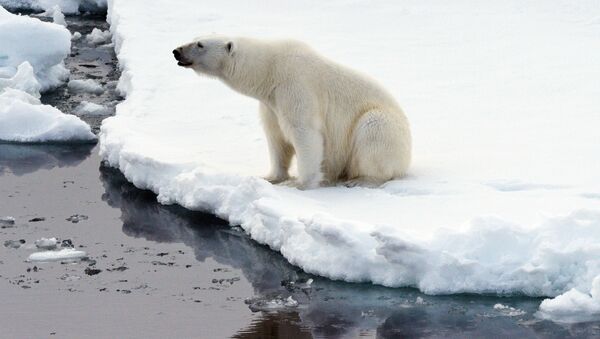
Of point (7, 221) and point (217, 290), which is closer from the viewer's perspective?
point (217, 290)

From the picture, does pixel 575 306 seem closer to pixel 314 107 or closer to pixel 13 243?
pixel 314 107

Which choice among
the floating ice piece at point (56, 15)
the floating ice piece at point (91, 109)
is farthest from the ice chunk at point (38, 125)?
the floating ice piece at point (56, 15)

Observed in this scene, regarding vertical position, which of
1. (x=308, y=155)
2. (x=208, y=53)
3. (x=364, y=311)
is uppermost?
(x=208, y=53)

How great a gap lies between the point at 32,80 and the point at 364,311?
6.97 m

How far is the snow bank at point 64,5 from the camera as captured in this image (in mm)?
21062

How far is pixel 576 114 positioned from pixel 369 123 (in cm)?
297

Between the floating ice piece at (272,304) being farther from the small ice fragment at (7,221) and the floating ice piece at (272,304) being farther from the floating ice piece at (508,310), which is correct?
the small ice fragment at (7,221)

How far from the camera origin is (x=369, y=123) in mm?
8523

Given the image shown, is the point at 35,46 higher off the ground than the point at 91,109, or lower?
higher

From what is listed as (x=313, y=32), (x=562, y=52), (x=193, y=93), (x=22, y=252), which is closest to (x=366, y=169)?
(x=22, y=252)

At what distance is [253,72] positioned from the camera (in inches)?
332

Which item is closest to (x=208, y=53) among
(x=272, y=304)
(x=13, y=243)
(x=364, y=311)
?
(x=13, y=243)

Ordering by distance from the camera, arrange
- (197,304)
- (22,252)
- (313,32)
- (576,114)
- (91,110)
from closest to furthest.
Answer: (197,304) < (22,252) < (576,114) < (91,110) < (313,32)

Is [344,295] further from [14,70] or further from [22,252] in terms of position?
[14,70]
